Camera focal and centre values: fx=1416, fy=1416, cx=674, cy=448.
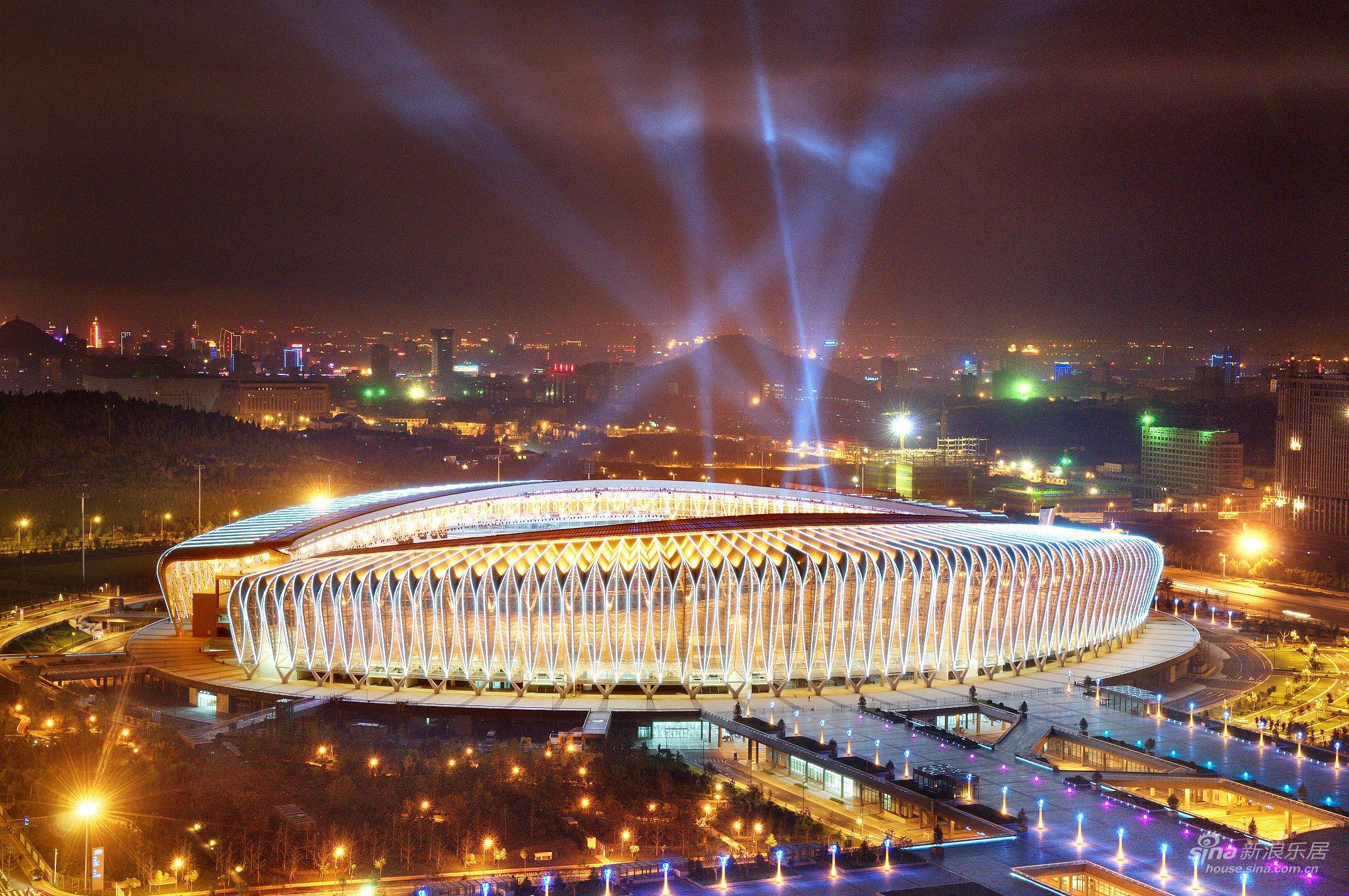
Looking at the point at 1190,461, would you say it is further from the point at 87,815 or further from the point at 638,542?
the point at 87,815

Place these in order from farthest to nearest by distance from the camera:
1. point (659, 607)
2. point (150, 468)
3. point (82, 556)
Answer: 1. point (150, 468)
2. point (82, 556)
3. point (659, 607)

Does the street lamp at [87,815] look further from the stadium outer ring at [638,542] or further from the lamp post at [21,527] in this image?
the lamp post at [21,527]

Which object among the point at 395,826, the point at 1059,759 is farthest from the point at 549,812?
the point at 1059,759

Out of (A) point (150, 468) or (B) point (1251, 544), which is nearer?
(A) point (150, 468)

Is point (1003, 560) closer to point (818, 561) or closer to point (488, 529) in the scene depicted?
point (818, 561)

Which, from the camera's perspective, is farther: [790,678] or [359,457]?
[359,457]

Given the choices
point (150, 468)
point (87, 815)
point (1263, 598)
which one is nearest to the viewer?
point (87, 815)

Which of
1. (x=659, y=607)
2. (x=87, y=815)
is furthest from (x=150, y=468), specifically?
(x=87, y=815)

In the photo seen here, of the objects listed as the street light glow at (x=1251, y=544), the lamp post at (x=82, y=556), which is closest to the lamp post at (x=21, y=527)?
the lamp post at (x=82, y=556)
